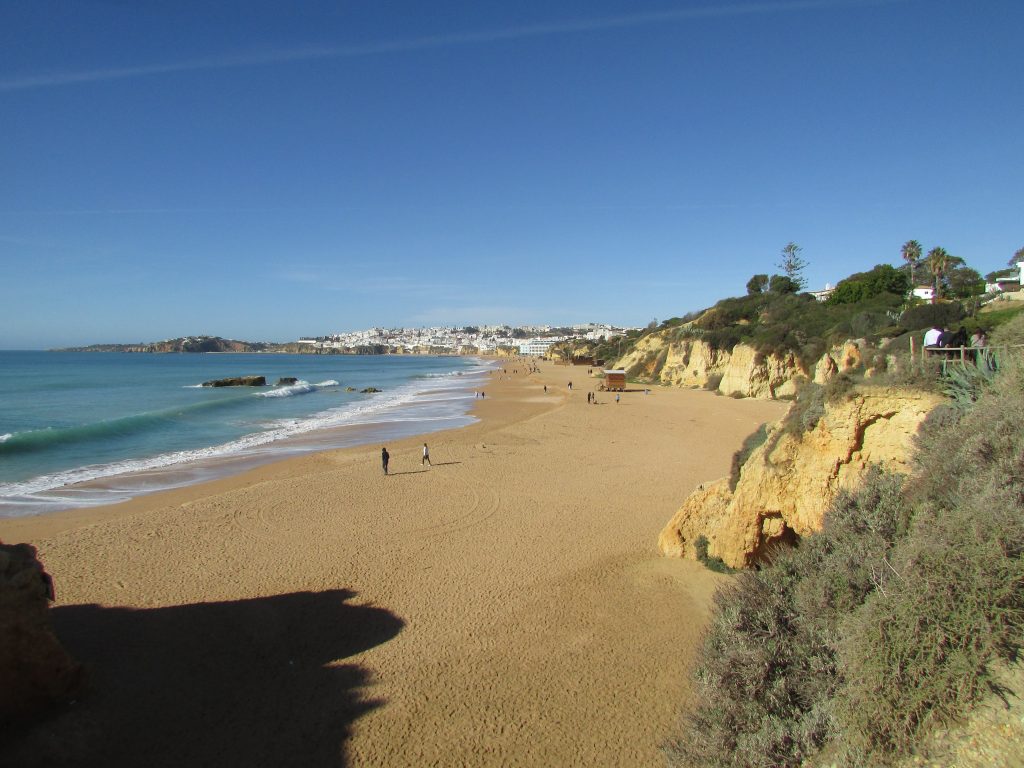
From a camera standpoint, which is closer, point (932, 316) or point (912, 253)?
point (932, 316)

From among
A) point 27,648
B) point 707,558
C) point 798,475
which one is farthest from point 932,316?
point 27,648

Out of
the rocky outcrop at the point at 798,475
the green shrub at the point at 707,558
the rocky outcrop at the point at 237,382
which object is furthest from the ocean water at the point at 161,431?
the rocky outcrop at the point at 798,475

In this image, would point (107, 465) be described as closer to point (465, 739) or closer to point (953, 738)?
point (465, 739)

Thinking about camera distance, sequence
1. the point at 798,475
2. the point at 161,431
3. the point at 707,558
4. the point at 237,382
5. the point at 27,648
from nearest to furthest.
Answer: the point at 27,648 < the point at 798,475 < the point at 707,558 < the point at 161,431 < the point at 237,382

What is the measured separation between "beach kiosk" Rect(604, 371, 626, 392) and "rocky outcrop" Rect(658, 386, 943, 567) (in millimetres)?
32465

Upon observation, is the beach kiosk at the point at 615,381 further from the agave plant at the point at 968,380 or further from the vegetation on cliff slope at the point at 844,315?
the agave plant at the point at 968,380

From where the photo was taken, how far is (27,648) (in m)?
5.77

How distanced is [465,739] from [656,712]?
2053 millimetres

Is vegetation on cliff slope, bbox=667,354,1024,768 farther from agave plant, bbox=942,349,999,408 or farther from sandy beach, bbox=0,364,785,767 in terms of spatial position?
sandy beach, bbox=0,364,785,767

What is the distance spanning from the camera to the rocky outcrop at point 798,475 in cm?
657

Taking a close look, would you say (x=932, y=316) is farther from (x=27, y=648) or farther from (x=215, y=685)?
(x=27, y=648)

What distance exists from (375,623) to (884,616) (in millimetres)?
6493

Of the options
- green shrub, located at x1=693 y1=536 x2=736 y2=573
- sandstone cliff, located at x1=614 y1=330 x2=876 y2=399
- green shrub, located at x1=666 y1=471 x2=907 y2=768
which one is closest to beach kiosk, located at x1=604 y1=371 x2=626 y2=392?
sandstone cliff, located at x1=614 y1=330 x2=876 y2=399

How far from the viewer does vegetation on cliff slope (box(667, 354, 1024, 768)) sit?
350cm
